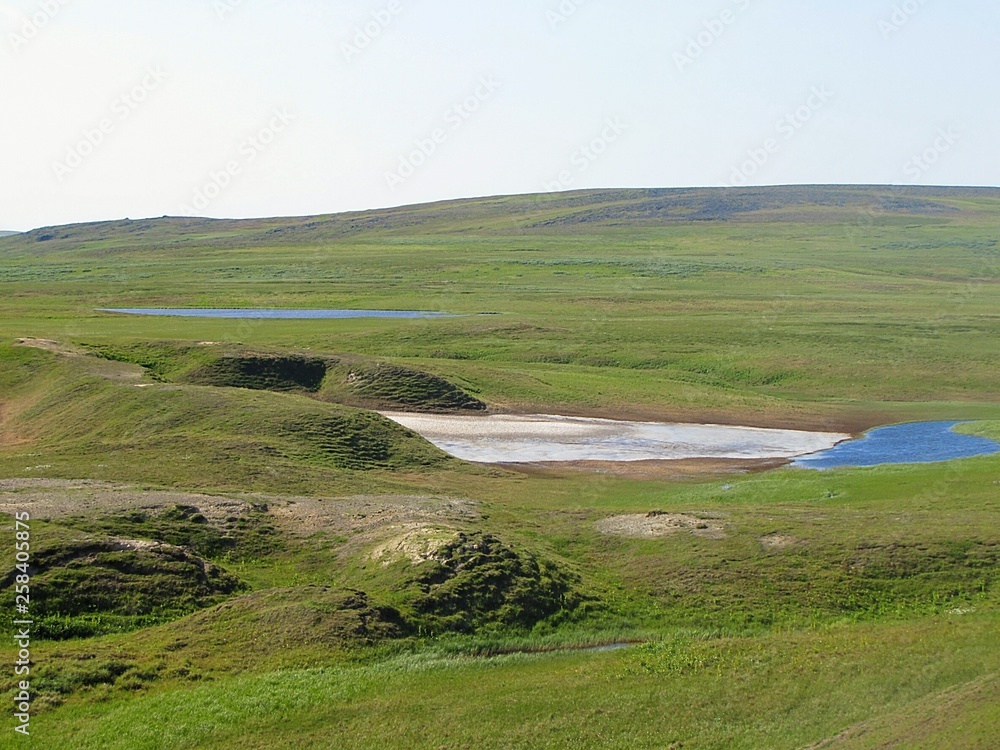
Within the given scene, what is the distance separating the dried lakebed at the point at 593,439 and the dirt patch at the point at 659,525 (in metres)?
17.1

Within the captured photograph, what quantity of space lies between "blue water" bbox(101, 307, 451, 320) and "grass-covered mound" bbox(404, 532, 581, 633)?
8126 cm

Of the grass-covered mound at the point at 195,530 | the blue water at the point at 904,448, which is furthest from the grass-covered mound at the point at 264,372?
the grass-covered mound at the point at 195,530

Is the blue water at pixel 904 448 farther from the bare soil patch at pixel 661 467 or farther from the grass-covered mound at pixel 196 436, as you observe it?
the grass-covered mound at pixel 196 436

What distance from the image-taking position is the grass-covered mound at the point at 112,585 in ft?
86.1

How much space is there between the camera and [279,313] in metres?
117

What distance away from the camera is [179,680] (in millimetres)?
24000

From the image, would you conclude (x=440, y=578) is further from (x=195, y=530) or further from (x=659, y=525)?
(x=659, y=525)

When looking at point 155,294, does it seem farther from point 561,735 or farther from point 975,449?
point 561,735

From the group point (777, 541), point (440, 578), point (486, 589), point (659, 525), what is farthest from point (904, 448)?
point (440, 578)

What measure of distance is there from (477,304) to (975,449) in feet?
242

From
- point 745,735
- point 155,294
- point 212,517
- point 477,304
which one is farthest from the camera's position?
point 155,294

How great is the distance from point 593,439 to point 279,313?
65992 millimetres

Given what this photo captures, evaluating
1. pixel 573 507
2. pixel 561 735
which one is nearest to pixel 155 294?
pixel 573 507

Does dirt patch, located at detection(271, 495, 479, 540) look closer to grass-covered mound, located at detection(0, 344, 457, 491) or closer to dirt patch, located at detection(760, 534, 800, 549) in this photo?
grass-covered mound, located at detection(0, 344, 457, 491)
